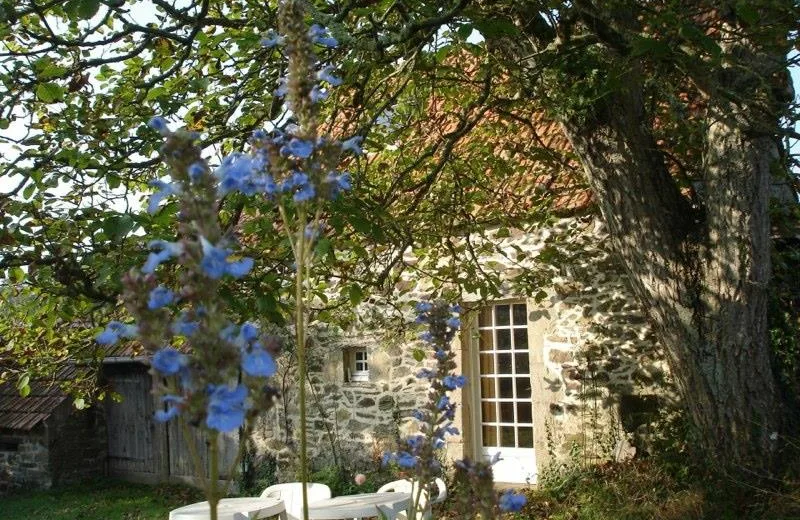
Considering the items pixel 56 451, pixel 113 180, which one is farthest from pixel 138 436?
pixel 113 180

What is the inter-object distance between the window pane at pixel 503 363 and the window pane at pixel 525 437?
2.33ft

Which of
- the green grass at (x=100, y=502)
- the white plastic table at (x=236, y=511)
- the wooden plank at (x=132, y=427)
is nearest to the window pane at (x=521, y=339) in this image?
the white plastic table at (x=236, y=511)

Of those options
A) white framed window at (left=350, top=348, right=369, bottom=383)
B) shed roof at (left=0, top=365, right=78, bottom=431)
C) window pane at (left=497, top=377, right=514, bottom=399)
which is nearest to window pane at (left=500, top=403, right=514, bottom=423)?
window pane at (left=497, top=377, right=514, bottom=399)

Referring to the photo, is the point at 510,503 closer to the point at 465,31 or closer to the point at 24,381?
the point at 465,31

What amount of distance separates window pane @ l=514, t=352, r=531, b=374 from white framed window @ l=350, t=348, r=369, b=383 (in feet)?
7.00

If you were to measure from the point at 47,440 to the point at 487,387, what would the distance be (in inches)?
303

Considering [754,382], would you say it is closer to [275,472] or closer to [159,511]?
[275,472]

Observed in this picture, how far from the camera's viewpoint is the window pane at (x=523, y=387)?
9.20 meters

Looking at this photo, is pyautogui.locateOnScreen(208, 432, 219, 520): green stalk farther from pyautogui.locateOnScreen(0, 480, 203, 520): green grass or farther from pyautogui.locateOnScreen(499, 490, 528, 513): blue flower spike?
pyautogui.locateOnScreen(0, 480, 203, 520): green grass

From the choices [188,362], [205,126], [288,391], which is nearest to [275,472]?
[288,391]

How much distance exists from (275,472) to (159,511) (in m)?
1.59

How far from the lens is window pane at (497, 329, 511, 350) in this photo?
30.8ft

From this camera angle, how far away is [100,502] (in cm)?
1105

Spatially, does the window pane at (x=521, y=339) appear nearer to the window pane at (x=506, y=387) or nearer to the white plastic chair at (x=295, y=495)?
the window pane at (x=506, y=387)
